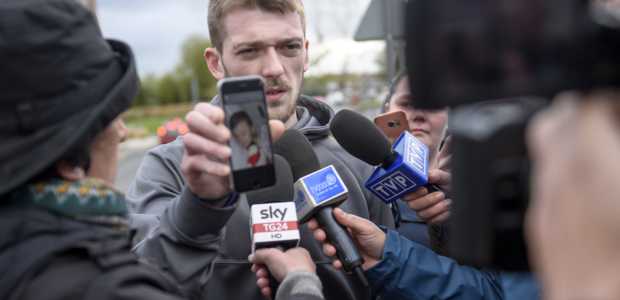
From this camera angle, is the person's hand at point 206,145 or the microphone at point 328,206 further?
the microphone at point 328,206

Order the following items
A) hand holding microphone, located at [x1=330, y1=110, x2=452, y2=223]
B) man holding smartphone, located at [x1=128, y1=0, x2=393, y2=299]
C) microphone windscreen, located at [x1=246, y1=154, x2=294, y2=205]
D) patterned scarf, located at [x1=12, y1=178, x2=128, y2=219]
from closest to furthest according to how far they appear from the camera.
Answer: patterned scarf, located at [x1=12, y1=178, x2=128, y2=219] < man holding smartphone, located at [x1=128, y1=0, x2=393, y2=299] < microphone windscreen, located at [x1=246, y1=154, x2=294, y2=205] < hand holding microphone, located at [x1=330, y1=110, x2=452, y2=223]

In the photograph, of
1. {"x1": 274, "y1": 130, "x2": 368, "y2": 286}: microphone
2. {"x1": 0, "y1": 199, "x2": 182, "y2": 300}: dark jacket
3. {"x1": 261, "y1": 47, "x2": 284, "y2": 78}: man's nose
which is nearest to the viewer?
{"x1": 0, "y1": 199, "x2": 182, "y2": 300}: dark jacket

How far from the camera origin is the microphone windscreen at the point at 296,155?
7.38ft

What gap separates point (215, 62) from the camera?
278 cm

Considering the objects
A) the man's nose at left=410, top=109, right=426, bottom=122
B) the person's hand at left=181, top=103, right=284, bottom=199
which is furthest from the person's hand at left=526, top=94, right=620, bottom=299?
the man's nose at left=410, top=109, right=426, bottom=122

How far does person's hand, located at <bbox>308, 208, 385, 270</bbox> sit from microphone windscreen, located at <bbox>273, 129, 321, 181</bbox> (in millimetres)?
239

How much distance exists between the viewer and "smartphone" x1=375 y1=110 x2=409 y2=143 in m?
2.68

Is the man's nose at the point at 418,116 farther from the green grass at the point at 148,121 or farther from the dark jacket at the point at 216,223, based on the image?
the green grass at the point at 148,121

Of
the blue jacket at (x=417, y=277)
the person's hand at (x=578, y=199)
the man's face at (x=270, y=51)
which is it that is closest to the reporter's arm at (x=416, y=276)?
the blue jacket at (x=417, y=277)

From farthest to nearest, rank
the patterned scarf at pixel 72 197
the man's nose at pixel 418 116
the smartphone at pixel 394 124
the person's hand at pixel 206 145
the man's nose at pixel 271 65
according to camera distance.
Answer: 1. the man's nose at pixel 418 116
2. the smartphone at pixel 394 124
3. the man's nose at pixel 271 65
4. the person's hand at pixel 206 145
5. the patterned scarf at pixel 72 197

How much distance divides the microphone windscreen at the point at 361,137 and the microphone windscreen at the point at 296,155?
162 mm

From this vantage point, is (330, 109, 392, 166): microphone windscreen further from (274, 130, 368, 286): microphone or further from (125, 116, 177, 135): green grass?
(125, 116, 177, 135): green grass

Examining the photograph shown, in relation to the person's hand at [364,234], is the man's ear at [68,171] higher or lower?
higher

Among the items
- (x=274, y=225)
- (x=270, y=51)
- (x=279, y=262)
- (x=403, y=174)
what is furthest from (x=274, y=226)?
(x=270, y=51)
